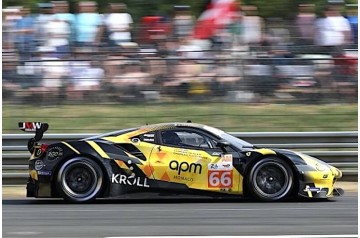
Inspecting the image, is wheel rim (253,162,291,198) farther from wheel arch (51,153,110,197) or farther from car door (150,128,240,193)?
wheel arch (51,153,110,197)

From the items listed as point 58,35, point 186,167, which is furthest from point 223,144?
point 58,35

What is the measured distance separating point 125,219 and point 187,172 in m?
2.08

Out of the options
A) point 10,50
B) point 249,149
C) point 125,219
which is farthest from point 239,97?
point 125,219

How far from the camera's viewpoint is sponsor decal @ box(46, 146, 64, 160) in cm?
1089

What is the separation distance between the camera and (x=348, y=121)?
46.0ft

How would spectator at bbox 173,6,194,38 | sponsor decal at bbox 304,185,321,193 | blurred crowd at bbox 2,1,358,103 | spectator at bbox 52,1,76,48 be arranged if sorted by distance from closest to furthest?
sponsor decal at bbox 304,185,321,193 → blurred crowd at bbox 2,1,358,103 → spectator at bbox 52,1,76,48 → spectator at bbox 173,6,194,38

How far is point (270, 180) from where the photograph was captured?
424 inches

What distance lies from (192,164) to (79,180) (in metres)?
1.50

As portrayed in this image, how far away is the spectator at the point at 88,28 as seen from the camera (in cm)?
1391

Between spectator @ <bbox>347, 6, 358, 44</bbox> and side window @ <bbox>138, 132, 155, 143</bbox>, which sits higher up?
spectator @ <bbox>347, 6, 358, 44</bbox>

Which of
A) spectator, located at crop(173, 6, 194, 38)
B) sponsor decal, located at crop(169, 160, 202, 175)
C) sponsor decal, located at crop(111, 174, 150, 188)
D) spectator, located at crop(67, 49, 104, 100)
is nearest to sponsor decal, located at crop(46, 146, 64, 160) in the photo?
sponsor decal, located at crop(111, 174, 150, 188)

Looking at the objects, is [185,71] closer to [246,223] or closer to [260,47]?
[260,47]

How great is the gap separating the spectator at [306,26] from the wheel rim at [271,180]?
12.7 ft

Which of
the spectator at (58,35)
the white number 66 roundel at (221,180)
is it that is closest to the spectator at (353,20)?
the white number 66 roundel at (221,180)
